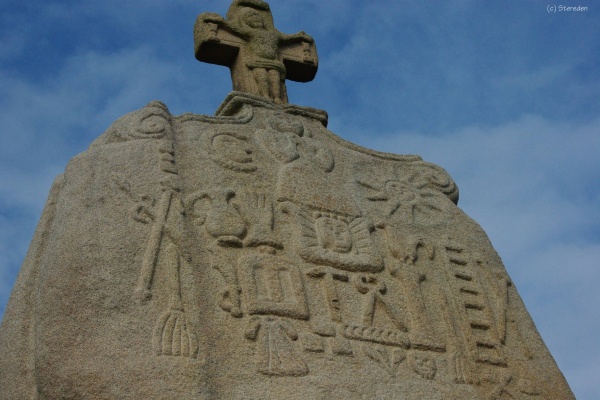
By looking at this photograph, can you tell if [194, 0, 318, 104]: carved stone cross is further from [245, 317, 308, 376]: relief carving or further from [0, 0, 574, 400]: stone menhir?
[245, 317, 308, 376]: relief carving

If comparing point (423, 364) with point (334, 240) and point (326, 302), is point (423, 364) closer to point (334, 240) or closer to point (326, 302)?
point (326, 302)

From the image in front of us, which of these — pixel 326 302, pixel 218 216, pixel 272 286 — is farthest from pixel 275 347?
pixel 218 216

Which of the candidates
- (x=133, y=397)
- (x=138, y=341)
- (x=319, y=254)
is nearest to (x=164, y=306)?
(x=138, y=341)

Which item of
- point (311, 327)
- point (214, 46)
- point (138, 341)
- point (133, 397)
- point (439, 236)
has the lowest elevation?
point (133, 397)

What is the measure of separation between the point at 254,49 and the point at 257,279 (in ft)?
8.11

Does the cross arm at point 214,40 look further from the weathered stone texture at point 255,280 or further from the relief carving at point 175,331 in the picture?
the relief carving at point 175,331

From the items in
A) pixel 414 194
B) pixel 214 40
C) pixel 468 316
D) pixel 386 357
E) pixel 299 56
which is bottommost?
pixel 386 357

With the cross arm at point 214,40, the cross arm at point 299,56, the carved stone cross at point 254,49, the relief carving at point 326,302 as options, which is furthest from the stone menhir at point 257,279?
the cross arm at point 299,56

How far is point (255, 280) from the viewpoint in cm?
509

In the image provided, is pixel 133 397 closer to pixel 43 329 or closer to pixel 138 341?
pixel 138 341

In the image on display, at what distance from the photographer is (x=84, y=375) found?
169 inches

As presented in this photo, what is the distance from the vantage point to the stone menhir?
14.8 ft

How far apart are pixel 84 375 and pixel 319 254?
170 cm

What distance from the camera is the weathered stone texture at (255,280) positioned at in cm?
452
